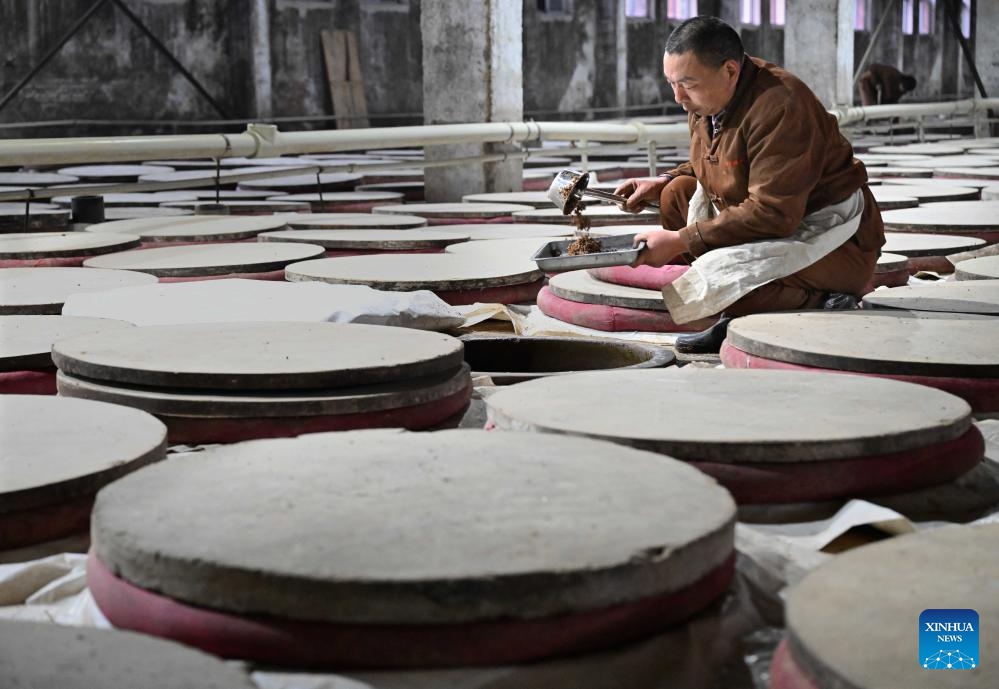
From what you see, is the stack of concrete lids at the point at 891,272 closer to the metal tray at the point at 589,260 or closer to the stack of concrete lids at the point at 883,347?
the stack of concrete lids at the point at 883,347

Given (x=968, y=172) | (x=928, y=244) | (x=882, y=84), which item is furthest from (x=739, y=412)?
(x=882, y=84)

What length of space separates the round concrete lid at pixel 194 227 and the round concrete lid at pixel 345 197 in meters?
1.73

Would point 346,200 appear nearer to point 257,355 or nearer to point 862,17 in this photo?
point 257,355

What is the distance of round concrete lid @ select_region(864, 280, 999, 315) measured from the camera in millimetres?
3771

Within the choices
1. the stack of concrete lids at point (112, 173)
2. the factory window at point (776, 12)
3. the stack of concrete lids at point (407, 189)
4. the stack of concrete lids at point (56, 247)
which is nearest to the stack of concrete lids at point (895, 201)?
the stack of concrete lids at point (407, 189)

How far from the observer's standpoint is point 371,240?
5582 millimetres

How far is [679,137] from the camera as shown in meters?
8.52

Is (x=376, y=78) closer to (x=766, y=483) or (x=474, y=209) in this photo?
(x=474, y=209)

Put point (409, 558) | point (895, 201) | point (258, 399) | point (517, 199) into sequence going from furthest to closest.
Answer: point (517, 199) < point (895, 201) < point (258, 399) < point (409, 558)

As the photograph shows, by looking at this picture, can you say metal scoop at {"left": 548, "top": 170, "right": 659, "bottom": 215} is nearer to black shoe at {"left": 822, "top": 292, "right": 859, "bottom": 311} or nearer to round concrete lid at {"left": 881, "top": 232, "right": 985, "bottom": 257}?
black shoe at {"left": 822, "top": 292, "right": 859, "bottom": 311}

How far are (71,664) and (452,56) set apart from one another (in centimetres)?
727

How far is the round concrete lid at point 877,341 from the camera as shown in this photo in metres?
2.89

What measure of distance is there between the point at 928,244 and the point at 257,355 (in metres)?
3.68

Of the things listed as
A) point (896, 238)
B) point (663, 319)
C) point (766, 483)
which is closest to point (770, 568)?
point (766, 483)
